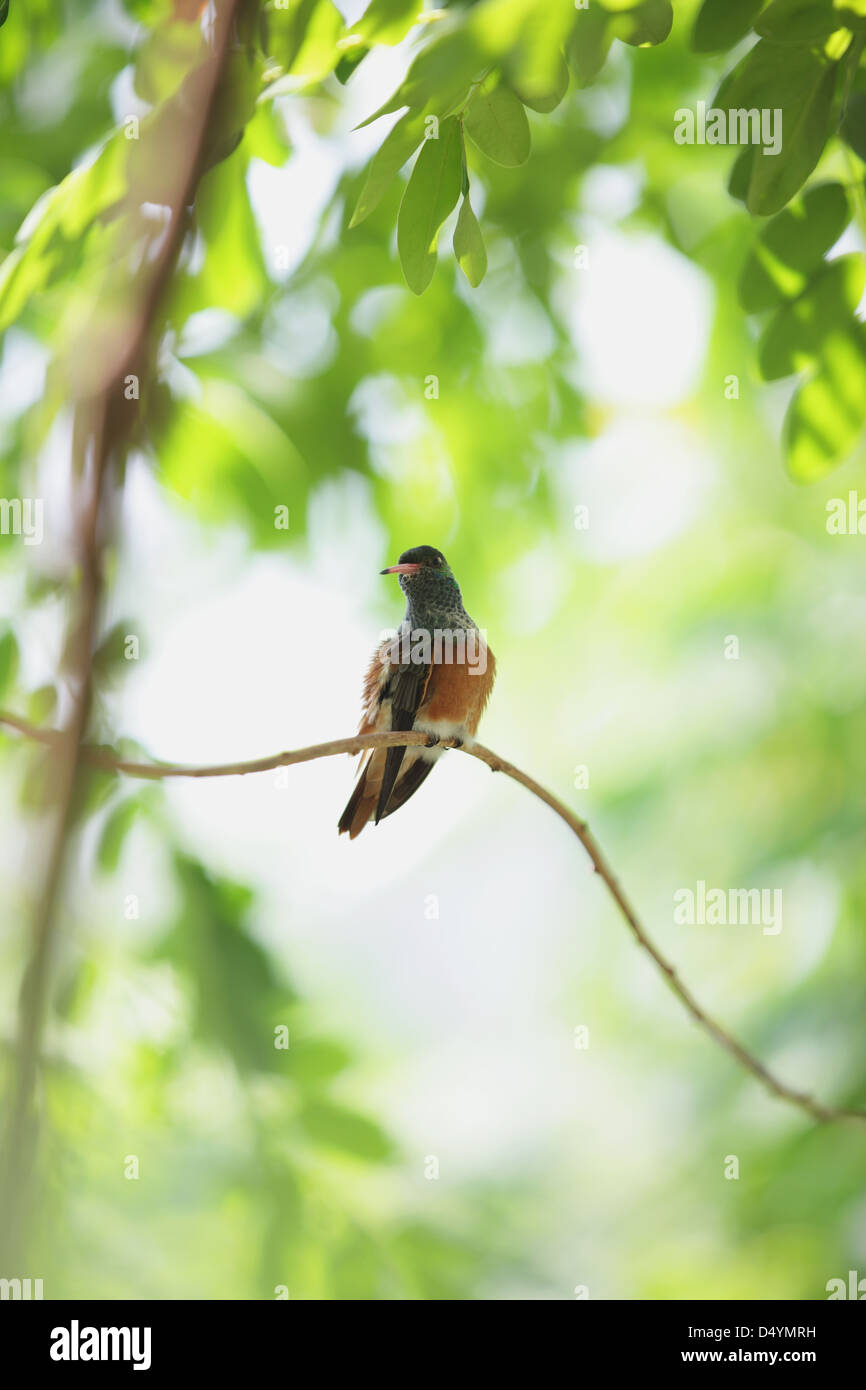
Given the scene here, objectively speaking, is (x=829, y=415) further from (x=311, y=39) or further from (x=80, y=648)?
(x=80, y=648)

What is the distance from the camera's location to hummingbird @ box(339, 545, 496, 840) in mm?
3812

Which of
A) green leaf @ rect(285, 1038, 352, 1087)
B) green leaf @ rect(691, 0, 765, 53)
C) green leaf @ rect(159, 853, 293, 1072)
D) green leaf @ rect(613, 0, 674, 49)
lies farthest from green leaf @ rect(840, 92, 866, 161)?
green leaf @ rect(285, 1038, 352, 1087)

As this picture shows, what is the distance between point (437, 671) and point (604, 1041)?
225 inches

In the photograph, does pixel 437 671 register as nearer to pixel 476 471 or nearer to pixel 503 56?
pixel 476 471

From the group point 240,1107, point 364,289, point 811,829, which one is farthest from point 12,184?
point 811,829

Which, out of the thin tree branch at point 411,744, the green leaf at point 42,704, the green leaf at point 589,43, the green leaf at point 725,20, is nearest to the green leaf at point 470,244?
A: the green leaf at point 589,43

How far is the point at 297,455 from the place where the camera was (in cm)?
432

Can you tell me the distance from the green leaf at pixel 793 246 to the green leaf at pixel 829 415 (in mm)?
218

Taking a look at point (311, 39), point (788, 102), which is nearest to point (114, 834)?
point (311, 39)

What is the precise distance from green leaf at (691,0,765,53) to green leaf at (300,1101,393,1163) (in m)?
3.46

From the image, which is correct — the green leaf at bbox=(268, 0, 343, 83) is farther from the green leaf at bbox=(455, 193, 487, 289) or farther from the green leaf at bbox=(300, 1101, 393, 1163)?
the green leaf at bbox=(300, 1101, 393, 1163)

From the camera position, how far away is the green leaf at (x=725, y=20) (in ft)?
7.75

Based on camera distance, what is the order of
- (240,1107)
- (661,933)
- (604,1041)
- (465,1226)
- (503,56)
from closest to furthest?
(503,56) → (240,1107) → (465,1226) → (661,933) → (604,1041)

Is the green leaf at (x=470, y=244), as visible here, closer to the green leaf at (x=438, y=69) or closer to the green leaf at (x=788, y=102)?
the green leaf at (x=438, y=69)
